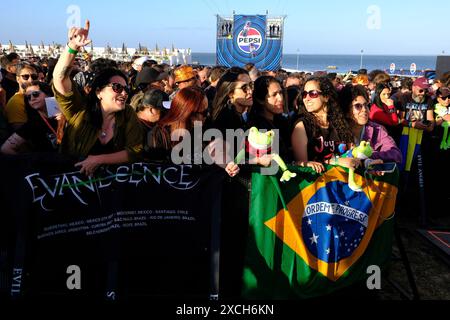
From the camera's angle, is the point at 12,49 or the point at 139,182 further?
the point at 12,49

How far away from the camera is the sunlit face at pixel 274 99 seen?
13.2 feet

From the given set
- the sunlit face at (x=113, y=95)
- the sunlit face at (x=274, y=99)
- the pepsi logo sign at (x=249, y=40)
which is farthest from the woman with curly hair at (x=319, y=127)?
the pepsi logo sign at (x=249, y=40)

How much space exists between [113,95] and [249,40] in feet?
79.2

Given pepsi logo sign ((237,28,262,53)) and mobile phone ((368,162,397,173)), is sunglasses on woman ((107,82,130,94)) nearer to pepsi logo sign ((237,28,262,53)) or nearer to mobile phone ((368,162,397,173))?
mobile phone ((368,162,397,173))

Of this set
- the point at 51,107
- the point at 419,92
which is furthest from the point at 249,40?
the point at 51,107

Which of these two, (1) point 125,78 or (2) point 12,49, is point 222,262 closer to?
(1) point 125,78

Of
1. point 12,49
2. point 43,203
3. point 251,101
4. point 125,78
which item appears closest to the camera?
point 43,203

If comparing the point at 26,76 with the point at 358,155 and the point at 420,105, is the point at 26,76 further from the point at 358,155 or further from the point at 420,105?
the point at 420,105

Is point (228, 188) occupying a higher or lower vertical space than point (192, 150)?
lower

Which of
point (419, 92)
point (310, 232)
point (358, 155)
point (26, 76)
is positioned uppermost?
point (26, 76)

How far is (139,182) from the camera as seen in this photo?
2.96 meters

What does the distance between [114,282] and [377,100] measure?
5059mm

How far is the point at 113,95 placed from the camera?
3.28 metres

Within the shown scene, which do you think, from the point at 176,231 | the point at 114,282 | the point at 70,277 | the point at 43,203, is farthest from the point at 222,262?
the point at 43,203
